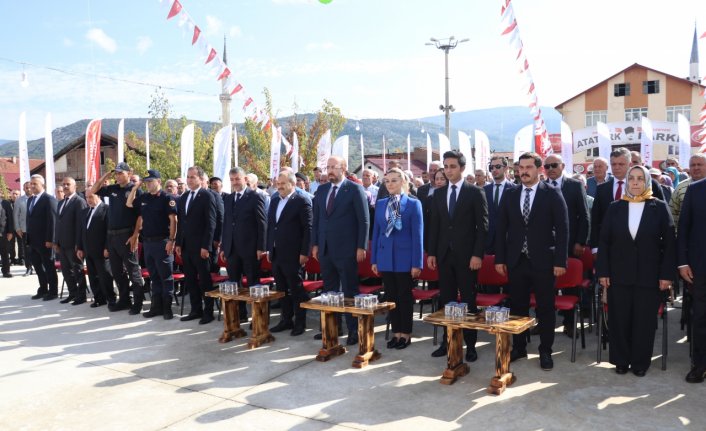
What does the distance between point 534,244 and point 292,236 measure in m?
2.61

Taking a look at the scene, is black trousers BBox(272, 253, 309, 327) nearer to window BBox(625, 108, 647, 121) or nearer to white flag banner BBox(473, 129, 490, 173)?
white flag banner BBox(473, 129, 490, 173)

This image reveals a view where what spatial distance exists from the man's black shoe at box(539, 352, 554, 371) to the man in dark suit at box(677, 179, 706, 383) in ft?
3.35

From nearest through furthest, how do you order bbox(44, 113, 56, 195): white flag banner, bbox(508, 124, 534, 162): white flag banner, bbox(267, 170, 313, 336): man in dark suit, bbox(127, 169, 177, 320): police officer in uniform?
bbox(267, 170, 313, 336): man in dark suit
bbox(127, 169, 177, 320): police officer in uniform
bbox(44, 113, 56, 195): white flag banner
bbox(508, 124, 534, 162): white flag banner

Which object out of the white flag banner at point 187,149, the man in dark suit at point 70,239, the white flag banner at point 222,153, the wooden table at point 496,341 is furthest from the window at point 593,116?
the wooden table at point 496,341

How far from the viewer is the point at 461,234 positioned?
5215 mm

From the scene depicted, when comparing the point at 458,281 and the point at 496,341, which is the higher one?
the point at 458,281

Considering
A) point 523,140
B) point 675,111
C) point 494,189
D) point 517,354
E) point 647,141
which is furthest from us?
point 675,111

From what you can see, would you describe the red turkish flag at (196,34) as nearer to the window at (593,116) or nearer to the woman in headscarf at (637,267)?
the woman in headscarf at (637,267)

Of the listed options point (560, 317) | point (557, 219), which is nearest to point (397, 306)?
point (557, 219)

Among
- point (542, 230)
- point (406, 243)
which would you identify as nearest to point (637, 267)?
point (542, 230)

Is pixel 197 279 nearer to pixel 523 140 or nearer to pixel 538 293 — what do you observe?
pixel 538 293

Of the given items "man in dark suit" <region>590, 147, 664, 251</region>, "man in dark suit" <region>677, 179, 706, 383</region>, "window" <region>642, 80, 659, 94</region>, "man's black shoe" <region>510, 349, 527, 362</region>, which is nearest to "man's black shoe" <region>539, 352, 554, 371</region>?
"man's black shoe" <region>510, 349, 527, 362</region>

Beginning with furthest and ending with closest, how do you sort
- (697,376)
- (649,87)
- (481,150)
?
(649,87) → (481,150) → (697,376)

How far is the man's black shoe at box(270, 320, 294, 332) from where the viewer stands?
6.46 metres
